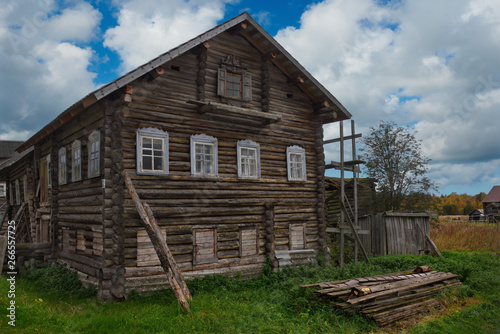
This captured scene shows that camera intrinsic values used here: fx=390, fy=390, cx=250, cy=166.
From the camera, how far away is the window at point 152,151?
12344mm

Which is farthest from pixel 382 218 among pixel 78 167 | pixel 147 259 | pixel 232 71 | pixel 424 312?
pixel 78 167

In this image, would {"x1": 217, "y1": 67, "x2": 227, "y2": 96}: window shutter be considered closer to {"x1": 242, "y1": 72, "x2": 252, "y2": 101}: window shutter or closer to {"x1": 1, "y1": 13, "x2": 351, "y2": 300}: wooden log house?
{"x1": 1, "y1": 13, "x2": 351, "y2": 300}: wooden log house

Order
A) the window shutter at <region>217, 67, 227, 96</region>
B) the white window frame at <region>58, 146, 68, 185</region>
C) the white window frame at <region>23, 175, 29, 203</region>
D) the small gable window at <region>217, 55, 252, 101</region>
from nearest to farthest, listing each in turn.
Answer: the window shutter at <region>217, 67, 227, 96</region>, the small gable window at <region>217, 55, 252, 101</region>, the white window frame at <region>58, 146, 68, 185</region>, the white window frame at <region>23, 175, 29, 203</region>

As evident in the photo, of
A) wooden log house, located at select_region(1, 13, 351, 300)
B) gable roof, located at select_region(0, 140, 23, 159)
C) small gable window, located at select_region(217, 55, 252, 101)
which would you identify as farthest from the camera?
gable roof, located at select_region(0, 140, 23, 159)

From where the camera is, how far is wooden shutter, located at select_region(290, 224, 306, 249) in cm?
1597

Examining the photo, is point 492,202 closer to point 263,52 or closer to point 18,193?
point 263,52

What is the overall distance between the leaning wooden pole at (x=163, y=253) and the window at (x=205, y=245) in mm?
2569

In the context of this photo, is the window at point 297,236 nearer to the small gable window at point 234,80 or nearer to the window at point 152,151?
the small gable window at point 234,80

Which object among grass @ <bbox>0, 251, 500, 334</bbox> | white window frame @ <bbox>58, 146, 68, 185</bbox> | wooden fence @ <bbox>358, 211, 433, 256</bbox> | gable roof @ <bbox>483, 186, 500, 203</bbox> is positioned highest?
white window frame @ <bbox>58, 146, 68, 185</bbox>

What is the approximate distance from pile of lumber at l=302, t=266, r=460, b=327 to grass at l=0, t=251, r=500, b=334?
0.30 meters

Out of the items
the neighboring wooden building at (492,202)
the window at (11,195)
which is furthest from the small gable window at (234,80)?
the neighboring wooden building at (492,202)

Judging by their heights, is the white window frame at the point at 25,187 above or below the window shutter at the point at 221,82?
below

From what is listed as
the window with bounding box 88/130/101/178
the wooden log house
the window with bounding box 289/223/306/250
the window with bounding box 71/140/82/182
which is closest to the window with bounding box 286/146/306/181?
the wooden log house

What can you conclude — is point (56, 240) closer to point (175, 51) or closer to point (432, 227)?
point (175, 51)
